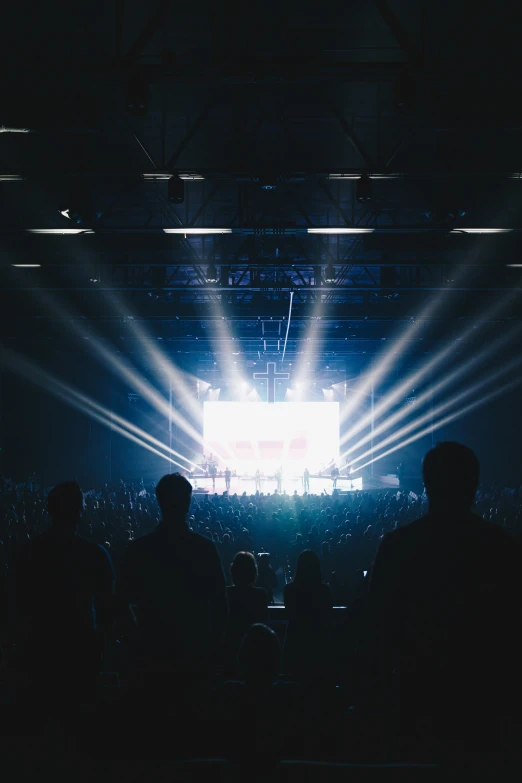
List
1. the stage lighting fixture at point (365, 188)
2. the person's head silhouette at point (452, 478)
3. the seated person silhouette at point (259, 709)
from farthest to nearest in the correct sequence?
the stage lighting fixture at point (365, 188) → the seated person silhouette at point (259, 709) → the person's head silhouette at point (452, 478)

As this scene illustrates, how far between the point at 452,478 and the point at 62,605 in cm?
209

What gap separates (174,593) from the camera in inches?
115

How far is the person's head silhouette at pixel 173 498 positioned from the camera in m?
3.00

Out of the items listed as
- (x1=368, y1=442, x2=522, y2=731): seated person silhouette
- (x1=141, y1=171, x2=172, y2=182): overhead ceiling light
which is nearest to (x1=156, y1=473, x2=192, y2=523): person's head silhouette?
(x1=368, y1=442, x2=522, y2=731): seated person silhouette

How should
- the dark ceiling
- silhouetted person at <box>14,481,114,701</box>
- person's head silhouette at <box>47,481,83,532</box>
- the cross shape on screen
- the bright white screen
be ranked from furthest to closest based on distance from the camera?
the cross shape on screen
the bright white screen
the dark ceiling
person's head silhouette at <box>47,481,83,532</box>
silhouetted person at <box>14,481,114,701</box>

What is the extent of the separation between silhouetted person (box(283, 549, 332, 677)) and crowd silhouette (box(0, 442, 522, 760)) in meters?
0.01

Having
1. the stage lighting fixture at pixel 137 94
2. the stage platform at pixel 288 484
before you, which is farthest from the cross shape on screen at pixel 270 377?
the stage lighting fixture at pixel 137 94

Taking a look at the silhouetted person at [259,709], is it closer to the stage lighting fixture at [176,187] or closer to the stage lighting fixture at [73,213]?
the stage lighting fixture at [176,187]

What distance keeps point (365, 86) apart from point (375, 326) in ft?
45.1

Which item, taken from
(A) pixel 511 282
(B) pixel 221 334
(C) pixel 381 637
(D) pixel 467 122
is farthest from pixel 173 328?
(C) pixel 381 637

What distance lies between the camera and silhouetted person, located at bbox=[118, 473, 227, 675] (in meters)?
2.88

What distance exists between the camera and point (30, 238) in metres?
12.8

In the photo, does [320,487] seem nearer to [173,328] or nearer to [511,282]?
[173,328]

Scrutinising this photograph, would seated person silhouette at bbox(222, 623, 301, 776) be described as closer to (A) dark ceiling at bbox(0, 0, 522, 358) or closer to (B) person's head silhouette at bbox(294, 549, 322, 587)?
(B) person's head silhouette at bbox(294, 549, 322, 587)
